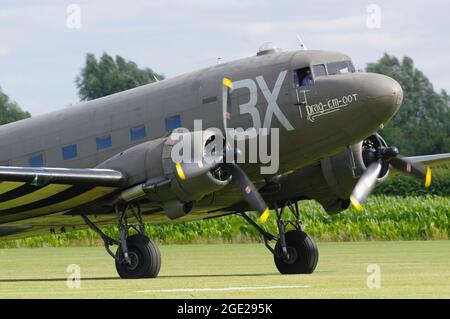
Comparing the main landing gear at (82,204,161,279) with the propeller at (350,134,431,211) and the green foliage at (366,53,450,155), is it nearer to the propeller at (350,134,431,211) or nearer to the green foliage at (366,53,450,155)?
the propeller at (350,134,431,211)

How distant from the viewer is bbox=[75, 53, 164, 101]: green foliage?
108188 millimetres

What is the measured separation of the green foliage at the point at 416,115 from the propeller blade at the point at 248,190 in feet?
218

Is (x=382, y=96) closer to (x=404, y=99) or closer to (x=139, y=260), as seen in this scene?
(x=139, y=260)

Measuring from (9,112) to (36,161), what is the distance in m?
77.1

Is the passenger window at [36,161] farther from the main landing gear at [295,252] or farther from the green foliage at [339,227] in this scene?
the green foliage at [339,227]

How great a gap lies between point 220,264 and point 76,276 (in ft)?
18.7

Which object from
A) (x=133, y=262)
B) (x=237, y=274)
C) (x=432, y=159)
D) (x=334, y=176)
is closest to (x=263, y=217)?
(x=334, y=176)

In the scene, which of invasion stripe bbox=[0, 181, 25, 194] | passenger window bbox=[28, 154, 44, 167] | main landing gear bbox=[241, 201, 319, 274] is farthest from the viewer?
passenger window bbox=[28, 154, 44, 167]

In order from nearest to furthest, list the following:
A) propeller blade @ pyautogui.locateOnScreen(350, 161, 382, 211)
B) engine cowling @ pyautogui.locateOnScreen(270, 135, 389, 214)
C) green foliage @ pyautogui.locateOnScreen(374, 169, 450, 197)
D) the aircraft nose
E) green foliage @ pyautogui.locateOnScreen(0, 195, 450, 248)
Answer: the aircraft nose
propeller blade @ pyautogui.locateOnScreen(350, 161, 382, 211)
engine cowling @ pyautogui.locateOnScreen(270, 135, 389, 214)
green foliage @ pyautogui.locateOnScreen(0, 195, 450, 248)
green foliage @ pyautogui.locateOnScreen(374, 169, 450, 197)

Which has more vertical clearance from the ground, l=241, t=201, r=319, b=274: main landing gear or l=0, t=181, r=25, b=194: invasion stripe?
l=0, t=181, r=25, b=194: invasion stripe

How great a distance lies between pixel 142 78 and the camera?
114562 millimetres

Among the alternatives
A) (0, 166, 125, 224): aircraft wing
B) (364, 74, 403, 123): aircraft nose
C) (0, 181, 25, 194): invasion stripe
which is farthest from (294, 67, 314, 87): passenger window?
(0, 181, 25, 194): invasion stripe

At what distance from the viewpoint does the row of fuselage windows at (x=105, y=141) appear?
2453 cm

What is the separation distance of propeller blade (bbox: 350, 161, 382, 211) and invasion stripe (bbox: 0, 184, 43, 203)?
6.33 m
